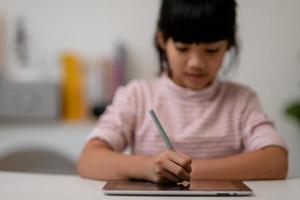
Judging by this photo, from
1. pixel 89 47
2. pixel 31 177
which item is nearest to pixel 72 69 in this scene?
pixel 89 47

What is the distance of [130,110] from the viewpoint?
36.4 inches

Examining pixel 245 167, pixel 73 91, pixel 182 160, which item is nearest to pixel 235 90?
pixel 245 167

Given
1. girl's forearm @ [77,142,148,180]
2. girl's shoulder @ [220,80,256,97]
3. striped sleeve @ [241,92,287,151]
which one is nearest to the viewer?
girl's forearm @ [77,142,148,180]

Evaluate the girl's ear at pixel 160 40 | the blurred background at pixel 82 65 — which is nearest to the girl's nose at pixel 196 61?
the girl's ear at pixel 160 40

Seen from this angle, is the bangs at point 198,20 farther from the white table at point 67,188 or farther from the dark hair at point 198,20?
the white table at point 67,188

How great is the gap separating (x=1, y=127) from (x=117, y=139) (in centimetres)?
90

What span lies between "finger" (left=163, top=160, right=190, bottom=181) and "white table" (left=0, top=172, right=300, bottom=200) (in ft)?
0.20

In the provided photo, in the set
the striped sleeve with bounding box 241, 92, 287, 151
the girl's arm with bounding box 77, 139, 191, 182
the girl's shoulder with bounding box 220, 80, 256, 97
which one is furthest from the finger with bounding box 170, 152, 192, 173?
the girl's shoulder with bounding box 220, 80, 256, 97

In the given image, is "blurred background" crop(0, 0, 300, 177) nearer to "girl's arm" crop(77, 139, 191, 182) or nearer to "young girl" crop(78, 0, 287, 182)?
"young girl" crop(78, 0, 287, 182)

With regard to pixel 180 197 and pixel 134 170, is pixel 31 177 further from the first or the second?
pixel 180 197

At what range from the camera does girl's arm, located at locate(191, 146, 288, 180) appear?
2.31 feet

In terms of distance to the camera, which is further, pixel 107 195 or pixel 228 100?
pixel 228 100

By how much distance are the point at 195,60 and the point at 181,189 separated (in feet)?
1.15

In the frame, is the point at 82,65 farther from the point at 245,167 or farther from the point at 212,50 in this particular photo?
the point at 245,167
